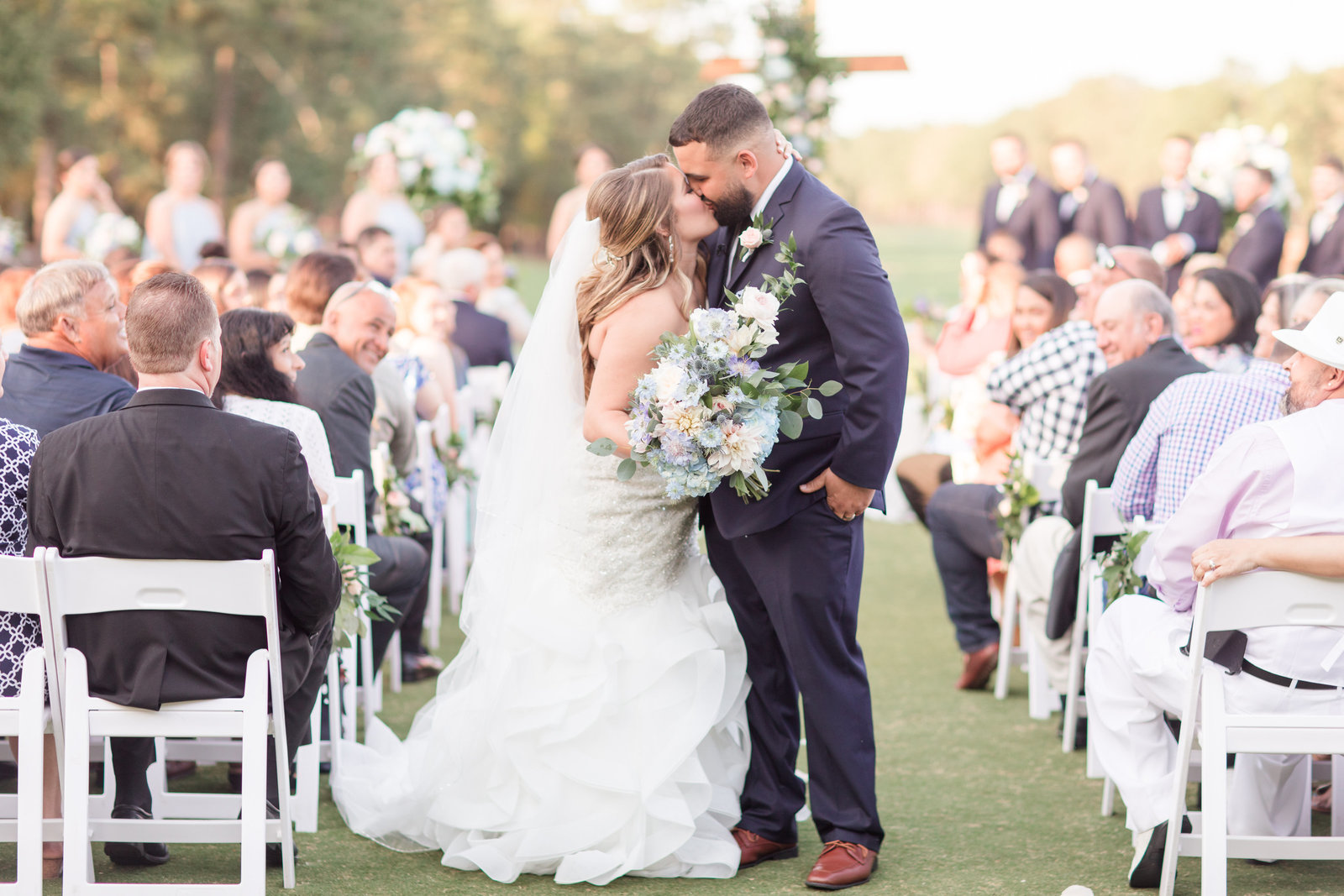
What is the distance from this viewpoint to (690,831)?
3695 mm

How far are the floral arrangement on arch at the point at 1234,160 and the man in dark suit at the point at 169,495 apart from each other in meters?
9.41

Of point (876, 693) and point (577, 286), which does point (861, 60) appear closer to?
point (876, 693)

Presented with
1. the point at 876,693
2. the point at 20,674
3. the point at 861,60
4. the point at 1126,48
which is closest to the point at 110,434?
the point at 20,674

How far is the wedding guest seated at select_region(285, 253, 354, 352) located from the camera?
5660 mm

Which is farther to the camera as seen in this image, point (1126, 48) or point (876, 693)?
point (1126, 48)

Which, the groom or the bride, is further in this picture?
the bride

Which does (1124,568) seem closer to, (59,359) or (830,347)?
(830,347)

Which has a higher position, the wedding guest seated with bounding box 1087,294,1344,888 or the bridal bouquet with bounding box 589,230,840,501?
the bridal bouquet with bounding box 589,230,840,501

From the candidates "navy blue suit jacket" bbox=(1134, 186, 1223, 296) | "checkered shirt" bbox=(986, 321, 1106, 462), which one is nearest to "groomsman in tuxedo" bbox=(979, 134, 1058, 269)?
"navy blue suit jacket" bbox=(1134, 186, 1223, 296)

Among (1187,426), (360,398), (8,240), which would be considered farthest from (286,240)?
(1187,426)

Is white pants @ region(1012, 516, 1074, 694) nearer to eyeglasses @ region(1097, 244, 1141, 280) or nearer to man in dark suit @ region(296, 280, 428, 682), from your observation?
eyeglasses @ region(1097, 244, 1141, 280)

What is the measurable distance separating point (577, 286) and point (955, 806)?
7.02 ft

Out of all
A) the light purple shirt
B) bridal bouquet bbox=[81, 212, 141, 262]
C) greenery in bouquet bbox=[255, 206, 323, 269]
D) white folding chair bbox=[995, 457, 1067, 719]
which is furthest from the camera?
greenery in bouquet bbox=[255, 206, 323, 269]

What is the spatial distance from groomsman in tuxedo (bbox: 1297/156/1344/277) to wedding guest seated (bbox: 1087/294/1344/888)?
7373mm
